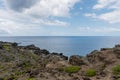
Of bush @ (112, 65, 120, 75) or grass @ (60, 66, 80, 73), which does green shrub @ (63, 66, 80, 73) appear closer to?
grass @ (60, 66, 80, 73)

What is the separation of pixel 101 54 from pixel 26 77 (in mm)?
8792

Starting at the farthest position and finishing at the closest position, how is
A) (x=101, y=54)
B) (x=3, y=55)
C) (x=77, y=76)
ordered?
(x=3, y=55) < (x=101, y=54) < (x=77, y=76)

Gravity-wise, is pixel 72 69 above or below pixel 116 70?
below

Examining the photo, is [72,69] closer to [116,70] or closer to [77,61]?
[77,61]

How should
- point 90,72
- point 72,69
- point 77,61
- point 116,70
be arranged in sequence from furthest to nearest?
point 77,61 → point 72,69 → point 90,72 → point 116,70

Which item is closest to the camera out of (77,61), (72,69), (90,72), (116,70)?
(116,70)

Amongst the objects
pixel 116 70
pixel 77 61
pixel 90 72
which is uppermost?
pixel 77 61

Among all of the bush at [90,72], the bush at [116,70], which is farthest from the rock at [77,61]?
the bush at [116,70]

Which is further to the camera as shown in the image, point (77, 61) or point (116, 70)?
point (77, 61)

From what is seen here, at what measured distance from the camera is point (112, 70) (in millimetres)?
20000

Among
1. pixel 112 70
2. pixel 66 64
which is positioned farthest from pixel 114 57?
pixel 66 64

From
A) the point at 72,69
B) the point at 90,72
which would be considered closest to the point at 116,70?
the point at 90,72

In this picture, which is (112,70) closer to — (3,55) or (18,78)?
(18,78)

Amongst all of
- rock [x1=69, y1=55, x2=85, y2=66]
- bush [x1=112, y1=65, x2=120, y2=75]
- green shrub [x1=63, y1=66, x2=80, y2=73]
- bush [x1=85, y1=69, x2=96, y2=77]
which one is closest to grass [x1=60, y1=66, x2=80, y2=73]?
green shrub [x1=63, y1=66, x2=80, y2=73]
